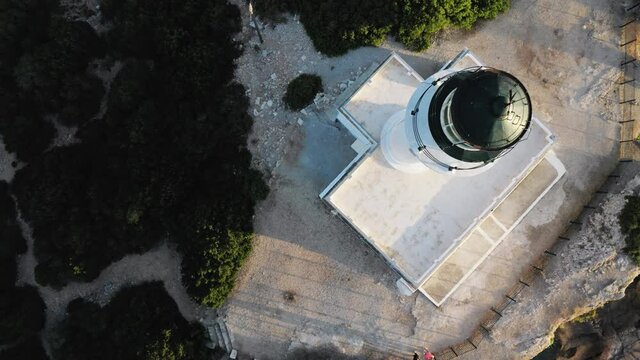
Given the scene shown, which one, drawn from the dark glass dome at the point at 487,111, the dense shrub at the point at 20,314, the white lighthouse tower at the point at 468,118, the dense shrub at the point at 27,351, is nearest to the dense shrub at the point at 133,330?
the dense shrub at the point at 27,351

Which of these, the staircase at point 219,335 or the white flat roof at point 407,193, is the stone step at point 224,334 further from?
the white flat roof at point 407,193

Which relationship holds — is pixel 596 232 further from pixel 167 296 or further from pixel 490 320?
pixel 167 296

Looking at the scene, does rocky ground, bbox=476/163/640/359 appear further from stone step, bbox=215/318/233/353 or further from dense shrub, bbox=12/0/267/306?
dense shrub, bbox=12/0/267/306

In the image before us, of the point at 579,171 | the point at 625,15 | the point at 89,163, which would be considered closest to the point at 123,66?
the point at 89,163

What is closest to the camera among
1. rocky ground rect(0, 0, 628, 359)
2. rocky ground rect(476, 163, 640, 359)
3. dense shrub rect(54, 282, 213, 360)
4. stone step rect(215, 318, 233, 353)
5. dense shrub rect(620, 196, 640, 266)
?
dense shrub rect(620, 196, 640, 266)

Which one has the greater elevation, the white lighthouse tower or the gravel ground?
the white lighthouse tower

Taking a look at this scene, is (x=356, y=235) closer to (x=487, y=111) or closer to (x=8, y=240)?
(x=487, y=111)

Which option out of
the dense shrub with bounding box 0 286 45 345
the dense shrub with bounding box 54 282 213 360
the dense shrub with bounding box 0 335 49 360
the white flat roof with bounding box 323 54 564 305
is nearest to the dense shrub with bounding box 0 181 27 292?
the dense shrub with bounding box 0 286 45 345

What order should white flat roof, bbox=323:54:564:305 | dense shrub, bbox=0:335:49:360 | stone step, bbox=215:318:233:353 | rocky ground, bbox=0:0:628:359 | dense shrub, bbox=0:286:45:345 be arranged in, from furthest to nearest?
dense shrub, bbox=0:335:49:360
dense shrub, bbox=0:286:45:345
stone step, bbox=215:318:233:353
rocky ground, bbox=0:0:628:359
white flat roof, bbox=323:54:564:305
